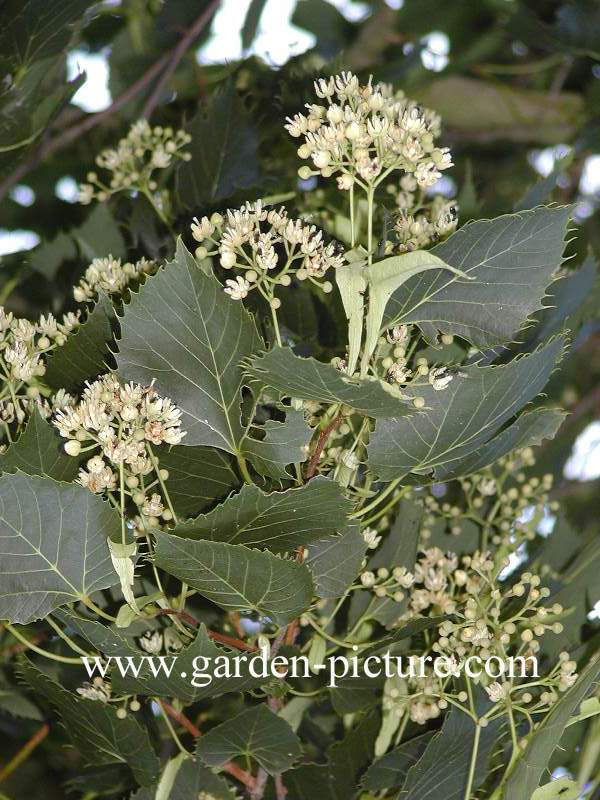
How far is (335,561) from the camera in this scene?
24.6 inches

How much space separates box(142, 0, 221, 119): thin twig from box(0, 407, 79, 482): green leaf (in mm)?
677

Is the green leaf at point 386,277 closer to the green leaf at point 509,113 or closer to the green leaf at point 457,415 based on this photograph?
the green leaf at point 457,415

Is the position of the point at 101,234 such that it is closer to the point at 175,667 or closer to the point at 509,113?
the point at 175,667

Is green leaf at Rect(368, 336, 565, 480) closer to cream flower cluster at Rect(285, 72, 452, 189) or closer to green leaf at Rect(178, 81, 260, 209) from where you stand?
cream flower cluster at Rect(285, 72, 452, 189)

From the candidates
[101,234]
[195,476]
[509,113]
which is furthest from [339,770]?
[509,113]

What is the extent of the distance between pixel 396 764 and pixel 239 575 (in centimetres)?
22

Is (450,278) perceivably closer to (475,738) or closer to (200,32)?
(475,738)

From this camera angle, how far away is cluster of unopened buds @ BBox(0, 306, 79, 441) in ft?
2.05

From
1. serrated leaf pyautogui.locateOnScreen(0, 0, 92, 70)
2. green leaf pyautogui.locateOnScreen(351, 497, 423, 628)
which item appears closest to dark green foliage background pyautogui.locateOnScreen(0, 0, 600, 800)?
serrated leaf pyautogui.locateOnScreen(0, 0, 92, 70)

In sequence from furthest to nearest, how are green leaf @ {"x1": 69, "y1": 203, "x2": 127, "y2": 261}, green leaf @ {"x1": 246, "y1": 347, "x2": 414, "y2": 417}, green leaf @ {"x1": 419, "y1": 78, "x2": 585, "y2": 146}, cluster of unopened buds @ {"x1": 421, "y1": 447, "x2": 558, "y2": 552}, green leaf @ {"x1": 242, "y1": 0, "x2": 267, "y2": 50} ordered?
green leaf @ {"x1": 419, "y1": 78, "x2": 585, "y2": 146} < green leaf @ {"x1": 242, "y1": 0, "x2": 267, "y2": 50} < green leaf @ {"x1": 69, "y1": 203, "x2": 127, "y2": 261} < cluster of unopened buds @ {"x1": 421, "y1": 447, "x2": 558, "y2": 552} < green leaf @ {"x1": 246, "y1": 347, "x2": 414, "y2": 417}

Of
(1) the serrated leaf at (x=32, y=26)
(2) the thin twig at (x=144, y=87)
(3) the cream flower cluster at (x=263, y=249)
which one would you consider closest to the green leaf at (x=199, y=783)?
(3) the cream flower cluster at (x=263, y=249)

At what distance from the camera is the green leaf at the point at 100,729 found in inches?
25.5

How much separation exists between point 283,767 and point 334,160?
0.40m

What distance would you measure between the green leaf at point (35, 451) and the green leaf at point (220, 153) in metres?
0.38
